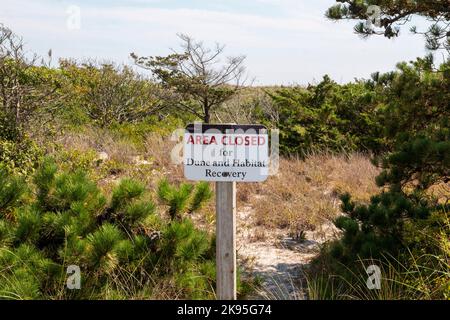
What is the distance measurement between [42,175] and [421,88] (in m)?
3.11

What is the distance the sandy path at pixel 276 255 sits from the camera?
13.8ft

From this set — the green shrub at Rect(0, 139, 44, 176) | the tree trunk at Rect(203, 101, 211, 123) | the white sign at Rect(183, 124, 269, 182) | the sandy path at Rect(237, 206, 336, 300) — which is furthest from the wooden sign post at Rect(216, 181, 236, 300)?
the tree trunk at Rect(203, 101, 211, 123)

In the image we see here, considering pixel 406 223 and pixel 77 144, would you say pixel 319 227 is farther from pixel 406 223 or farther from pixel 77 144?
pixel 77 144

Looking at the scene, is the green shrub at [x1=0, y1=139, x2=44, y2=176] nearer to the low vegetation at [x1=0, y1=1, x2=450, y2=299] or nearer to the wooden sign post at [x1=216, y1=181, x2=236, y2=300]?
the low vegetation at [x1=0, y1=1, x2=450, y2=299]

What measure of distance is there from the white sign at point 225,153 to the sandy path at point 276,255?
117cm

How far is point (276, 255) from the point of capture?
502cm

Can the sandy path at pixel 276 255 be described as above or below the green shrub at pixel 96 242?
below

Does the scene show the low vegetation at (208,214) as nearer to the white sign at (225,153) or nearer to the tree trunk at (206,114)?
the white sign at (225,153)

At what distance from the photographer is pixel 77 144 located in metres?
8.95

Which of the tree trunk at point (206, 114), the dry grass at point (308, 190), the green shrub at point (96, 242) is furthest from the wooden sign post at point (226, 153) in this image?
the tree trunk at point (206, 114)

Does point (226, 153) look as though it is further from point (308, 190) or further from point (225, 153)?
point (308, 190)

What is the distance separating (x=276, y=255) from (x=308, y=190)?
7.52ft

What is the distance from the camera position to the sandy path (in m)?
4.21
